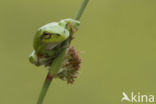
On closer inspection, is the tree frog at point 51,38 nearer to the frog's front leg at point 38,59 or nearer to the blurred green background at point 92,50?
the frog's front leg at point 38,59

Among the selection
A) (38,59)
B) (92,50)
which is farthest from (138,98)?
(38,59)

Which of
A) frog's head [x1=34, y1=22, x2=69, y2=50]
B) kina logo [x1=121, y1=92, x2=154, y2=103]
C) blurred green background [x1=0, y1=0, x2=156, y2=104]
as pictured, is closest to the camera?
frog's head [x1=34, y1=22, x2=69, y2=50]

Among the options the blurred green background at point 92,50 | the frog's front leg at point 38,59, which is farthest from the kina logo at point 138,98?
the frog's front leg at point 38,59

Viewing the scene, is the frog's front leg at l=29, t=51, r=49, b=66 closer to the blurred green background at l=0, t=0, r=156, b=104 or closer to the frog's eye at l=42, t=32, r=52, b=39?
the frog's eye at l=42, t=32, r=52, b=39

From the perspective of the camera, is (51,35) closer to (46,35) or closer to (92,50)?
(46,35)

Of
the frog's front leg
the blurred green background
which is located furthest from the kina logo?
the frog's front leg

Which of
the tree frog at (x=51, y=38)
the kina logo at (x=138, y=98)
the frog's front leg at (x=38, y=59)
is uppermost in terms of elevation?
the tree frog at (x=51, y=38)

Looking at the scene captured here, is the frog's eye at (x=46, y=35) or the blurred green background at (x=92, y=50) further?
the blurred green background at (x=92, y=50)

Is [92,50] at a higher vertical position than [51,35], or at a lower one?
higher
